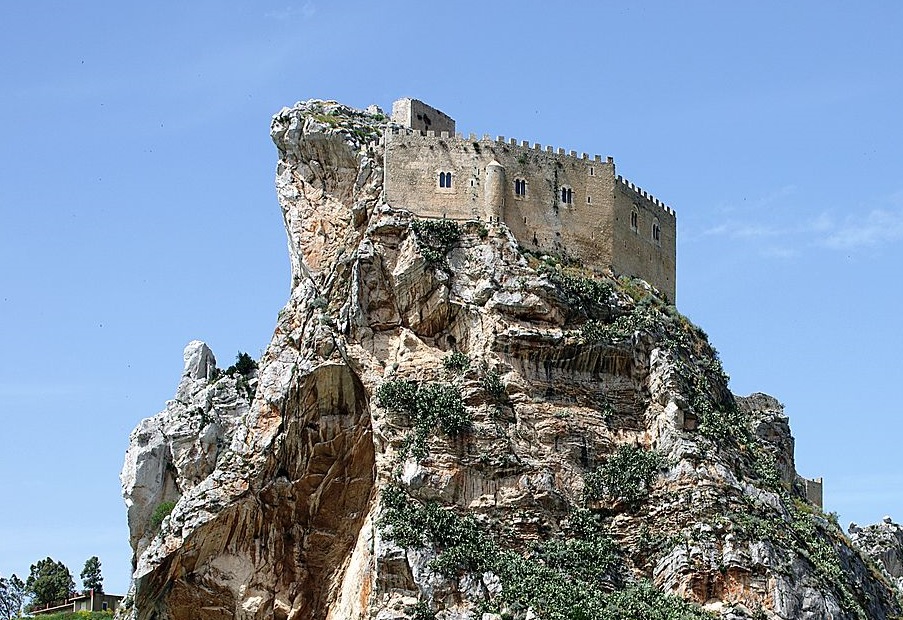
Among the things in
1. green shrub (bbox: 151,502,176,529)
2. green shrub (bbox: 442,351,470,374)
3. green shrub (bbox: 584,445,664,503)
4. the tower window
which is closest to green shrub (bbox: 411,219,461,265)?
green shrub (bbox: 442,351,470,374)

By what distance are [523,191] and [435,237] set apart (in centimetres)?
483

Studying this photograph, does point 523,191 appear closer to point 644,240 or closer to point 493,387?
point 644,240

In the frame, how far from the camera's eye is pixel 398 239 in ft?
217

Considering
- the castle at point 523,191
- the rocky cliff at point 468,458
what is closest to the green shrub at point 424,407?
the rocky cliff at point 468,458

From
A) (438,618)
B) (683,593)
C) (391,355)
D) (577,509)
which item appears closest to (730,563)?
(683,593)

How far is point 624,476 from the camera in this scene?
62.6 meters

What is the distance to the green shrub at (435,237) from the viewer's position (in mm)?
65062

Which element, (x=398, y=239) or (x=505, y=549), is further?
(x=398, y=239)

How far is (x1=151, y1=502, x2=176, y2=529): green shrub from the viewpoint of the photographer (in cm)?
7788

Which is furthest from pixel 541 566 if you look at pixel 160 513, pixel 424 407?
pixel 160 513

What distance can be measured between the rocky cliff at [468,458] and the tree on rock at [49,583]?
37.7 meters

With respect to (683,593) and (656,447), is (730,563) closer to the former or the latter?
(683,593)

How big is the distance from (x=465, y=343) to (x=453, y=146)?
8.79m

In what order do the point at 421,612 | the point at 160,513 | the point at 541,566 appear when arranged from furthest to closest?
the point at 160,513, the point at 541,566, the point at 421,612
